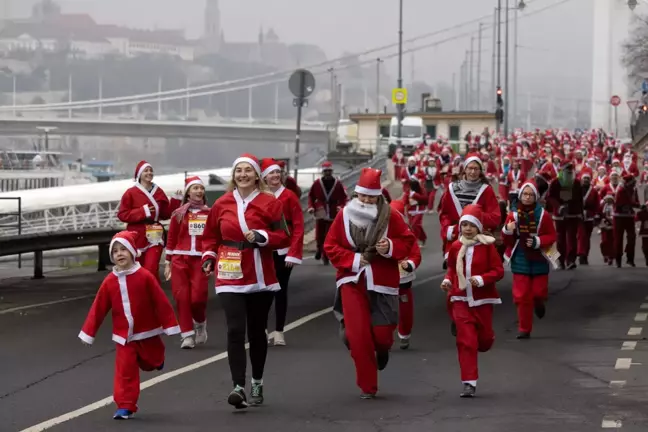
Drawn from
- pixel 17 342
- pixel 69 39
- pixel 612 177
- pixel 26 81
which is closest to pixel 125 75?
pixel 69 39

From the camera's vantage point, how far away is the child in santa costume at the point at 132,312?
1020cm

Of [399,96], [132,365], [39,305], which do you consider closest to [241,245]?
[132,365]

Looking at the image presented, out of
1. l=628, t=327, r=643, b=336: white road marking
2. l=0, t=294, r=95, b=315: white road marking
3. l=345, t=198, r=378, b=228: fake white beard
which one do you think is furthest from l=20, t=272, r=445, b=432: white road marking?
l=0, t=294, r=95, b=315: white road marking

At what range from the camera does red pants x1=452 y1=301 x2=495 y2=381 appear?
11.4m

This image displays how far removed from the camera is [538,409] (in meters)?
10.6

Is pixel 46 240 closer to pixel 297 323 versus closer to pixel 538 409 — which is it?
pixel 297 323

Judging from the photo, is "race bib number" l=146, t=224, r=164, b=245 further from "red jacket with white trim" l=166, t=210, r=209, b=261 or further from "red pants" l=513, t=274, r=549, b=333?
"red pants" l=513, t=274, r=549, b=333

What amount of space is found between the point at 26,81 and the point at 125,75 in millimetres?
26291

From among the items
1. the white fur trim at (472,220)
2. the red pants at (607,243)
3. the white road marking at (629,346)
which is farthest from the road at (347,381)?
the red pants at (607,243)

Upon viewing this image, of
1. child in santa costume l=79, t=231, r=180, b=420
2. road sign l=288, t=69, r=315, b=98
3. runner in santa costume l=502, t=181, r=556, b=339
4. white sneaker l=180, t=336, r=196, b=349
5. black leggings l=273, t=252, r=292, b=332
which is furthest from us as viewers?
road sign l=288, t=69, r=315, b=98

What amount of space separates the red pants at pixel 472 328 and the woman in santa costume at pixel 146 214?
5135mm

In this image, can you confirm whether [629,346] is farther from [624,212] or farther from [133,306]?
[624,212]

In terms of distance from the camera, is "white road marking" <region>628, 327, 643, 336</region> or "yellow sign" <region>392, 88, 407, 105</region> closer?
"white road marking" <region>628, 327, 643, 336</region>

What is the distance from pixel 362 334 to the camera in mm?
10945
